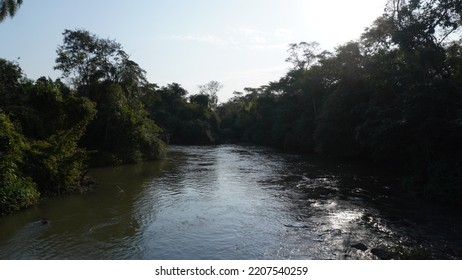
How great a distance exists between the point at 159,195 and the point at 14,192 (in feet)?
21.3

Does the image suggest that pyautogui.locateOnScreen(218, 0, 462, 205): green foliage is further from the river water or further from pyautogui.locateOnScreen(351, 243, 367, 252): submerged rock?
pyautogui.locateOnScreen(351, 243, 367, 252): submerged rock

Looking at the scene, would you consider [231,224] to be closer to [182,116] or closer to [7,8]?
[7,8]

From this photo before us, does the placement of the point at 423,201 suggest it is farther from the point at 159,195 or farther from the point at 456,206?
the point at 159,195

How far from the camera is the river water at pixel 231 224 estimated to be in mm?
10398

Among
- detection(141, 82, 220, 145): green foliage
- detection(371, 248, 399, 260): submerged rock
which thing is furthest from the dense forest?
detection(141, 82, 220, 145): green foliage

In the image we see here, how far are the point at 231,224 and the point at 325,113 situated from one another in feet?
83.5

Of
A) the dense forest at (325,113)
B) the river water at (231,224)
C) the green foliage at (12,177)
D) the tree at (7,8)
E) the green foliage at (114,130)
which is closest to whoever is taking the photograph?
the river water at (231,224)

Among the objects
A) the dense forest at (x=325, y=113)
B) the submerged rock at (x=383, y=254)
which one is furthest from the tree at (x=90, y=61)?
the submerged rock at (x=383, y=254)

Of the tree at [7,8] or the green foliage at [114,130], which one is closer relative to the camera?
the tree at [7,8]

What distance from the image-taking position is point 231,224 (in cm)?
1312

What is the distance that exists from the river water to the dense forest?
1836mm

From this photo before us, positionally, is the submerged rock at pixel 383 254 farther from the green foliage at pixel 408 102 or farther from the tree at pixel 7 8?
the tree at pixel 7 8

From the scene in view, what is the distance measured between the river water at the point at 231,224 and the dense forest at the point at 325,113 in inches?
72.3

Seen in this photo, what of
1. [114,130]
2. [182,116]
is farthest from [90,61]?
[182,116]
